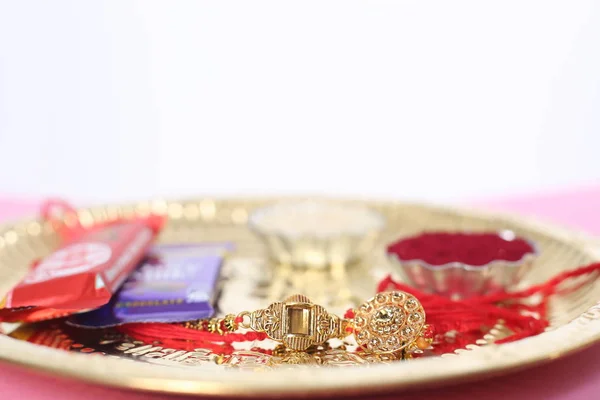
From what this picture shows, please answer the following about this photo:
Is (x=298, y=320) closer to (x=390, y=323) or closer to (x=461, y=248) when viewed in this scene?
(x=390, y=323)

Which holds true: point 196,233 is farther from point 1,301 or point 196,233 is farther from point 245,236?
point 1,301

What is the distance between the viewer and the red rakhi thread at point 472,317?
59 centimetres

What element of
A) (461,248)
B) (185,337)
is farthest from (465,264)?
(185,337)

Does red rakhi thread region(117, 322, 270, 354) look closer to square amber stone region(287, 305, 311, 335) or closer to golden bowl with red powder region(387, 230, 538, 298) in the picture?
square amber stone region(287, 305, 311, 335)

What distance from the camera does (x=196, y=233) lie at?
37.4 inches

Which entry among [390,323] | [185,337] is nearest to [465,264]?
[390,323]

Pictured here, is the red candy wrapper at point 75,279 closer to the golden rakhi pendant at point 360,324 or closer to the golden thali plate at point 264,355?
the golden thali plate at point 264,355

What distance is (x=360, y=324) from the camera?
55cm

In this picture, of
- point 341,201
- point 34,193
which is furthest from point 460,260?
point 34,193

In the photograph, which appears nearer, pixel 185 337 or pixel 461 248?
pixel 185 337

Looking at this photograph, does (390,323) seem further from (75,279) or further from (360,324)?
(75,279)

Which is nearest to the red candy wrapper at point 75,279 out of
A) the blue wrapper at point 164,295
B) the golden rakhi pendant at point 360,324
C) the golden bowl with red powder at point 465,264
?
the blue wrapper at point 164,295

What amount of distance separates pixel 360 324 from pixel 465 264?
0.17 meters

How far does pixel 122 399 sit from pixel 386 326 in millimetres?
198
